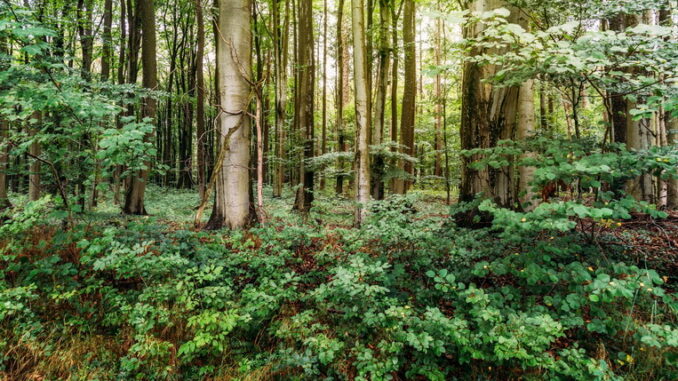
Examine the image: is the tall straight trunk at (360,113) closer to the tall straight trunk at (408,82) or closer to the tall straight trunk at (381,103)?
the tall straight trunk at (381,103)

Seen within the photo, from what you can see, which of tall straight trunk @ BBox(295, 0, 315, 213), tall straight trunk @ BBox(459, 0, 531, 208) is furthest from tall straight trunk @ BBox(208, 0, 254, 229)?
tall straight trunk @ BBox(459, 0, 531, 208)

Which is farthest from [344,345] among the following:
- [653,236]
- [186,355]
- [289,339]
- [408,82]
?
[408,82]

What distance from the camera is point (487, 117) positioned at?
5703 mm

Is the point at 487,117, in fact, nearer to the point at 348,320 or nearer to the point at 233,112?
the point at 348,320

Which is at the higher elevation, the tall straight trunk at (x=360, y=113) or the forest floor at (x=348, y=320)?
the tall straight trunk at (x=360, y=113)

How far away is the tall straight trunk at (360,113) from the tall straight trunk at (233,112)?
7.30 feet

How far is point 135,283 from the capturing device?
3.79 meters

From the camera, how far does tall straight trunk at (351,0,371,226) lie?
6.54 m

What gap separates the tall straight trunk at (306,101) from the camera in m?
9.80

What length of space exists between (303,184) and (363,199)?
359cm

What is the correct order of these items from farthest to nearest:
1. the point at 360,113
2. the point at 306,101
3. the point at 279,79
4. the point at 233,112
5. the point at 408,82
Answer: the point at 408,82
the point at 306,101
the point at 279,79
the point at 360,113
the point at 233,112

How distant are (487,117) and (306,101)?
7.03 m

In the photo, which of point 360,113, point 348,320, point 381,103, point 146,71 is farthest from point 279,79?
point 348,320

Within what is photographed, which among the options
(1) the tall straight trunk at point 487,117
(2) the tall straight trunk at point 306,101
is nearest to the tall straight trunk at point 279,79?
(2) the tall straight trunk at point 306,101
